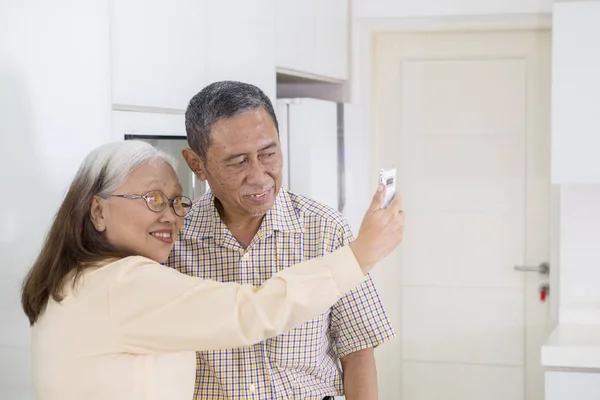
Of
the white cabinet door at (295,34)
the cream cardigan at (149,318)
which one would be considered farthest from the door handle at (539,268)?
the cream cardigan at (149,318)

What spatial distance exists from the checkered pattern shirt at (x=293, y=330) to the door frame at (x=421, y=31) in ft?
6.70

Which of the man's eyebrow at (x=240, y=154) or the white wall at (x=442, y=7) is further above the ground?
the white wall at (x=442, y=7)

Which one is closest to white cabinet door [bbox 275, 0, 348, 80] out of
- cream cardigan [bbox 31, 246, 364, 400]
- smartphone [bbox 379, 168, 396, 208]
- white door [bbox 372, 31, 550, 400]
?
white door [bbox 372, 31, 550, 400]

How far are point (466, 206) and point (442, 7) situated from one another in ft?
2.92

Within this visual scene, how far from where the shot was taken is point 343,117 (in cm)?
361

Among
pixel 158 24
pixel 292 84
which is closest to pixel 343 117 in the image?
pixel 292 84

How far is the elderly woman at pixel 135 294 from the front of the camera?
140cm

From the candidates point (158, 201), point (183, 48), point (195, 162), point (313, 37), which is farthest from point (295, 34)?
point (158, 201)

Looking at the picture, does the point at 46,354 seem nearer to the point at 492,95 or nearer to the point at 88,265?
the point at 88,265

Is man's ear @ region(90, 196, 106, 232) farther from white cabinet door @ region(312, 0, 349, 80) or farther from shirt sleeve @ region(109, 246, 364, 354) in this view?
white cabinet door @ region(312, 0, 349, 80)

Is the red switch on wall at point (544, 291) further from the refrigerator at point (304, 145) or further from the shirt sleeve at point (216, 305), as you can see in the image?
the shirt sleeve at point (216, 305)

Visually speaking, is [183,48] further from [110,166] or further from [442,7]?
[442,7]

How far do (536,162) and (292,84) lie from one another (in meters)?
1.13

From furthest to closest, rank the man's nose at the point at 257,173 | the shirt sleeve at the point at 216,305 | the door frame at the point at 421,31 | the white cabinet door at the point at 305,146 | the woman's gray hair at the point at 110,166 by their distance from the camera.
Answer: the door frame at the point at 421,31 < the white cabinet door at the point at 305,146 < the man's nose at the point at 257,173 < the woman's gray hair at the point at 110,166 < the shirt sleeve at the point at 216,305
